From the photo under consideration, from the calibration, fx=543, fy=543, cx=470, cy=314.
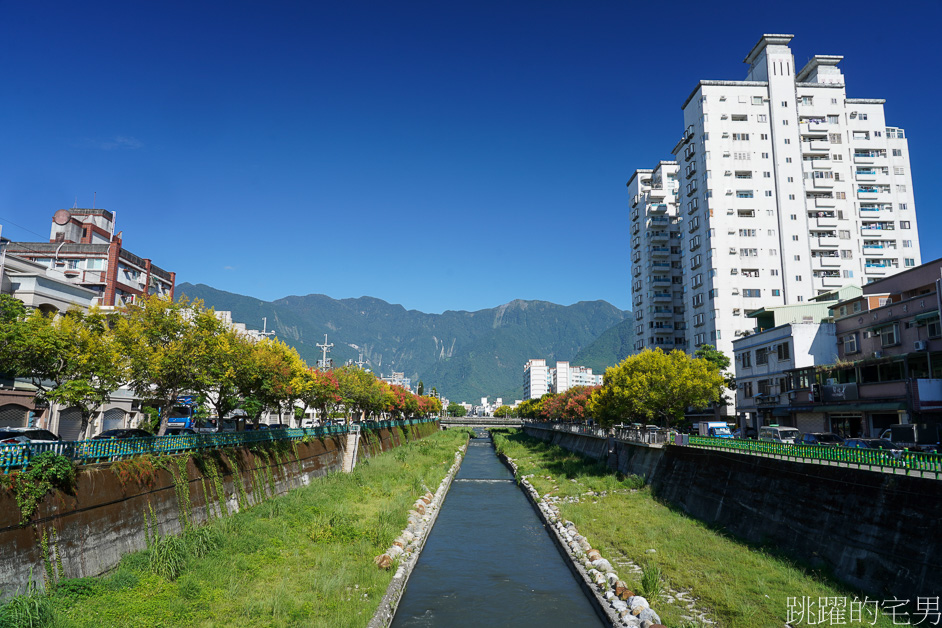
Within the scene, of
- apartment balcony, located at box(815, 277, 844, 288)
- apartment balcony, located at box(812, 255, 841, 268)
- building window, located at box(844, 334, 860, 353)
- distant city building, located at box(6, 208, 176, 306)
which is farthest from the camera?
apartment balcony, located at box(812, 255, 841, 268)

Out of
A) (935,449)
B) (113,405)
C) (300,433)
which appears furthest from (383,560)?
(113,405)

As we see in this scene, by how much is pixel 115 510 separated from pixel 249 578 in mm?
5486

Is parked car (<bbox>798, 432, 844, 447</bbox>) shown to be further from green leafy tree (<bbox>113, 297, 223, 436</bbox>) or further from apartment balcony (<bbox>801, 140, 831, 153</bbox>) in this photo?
apartment balcony (<bbox>801, 140, 831, 153</bbox>)

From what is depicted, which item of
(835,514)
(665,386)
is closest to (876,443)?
(835,514)

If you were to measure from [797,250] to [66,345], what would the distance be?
9187 centimetres

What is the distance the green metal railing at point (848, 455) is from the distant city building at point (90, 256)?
67.1 meters

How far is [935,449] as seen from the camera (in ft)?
90.4

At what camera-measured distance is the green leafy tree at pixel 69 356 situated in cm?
2111

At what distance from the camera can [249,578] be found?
69.1 ft

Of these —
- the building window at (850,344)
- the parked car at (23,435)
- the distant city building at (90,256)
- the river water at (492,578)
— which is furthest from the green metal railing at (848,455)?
the distant city building at (90,256)

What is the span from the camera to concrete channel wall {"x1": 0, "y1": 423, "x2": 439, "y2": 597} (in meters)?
15.0

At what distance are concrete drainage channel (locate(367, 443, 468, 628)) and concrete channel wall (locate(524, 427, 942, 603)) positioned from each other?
1584cm

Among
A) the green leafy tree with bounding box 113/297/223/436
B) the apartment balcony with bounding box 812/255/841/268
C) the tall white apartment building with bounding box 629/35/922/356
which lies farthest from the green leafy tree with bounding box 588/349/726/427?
the apartment balcony with bounding box 812/255/841/268

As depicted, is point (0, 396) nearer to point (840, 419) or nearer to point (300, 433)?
point (300, 433)
